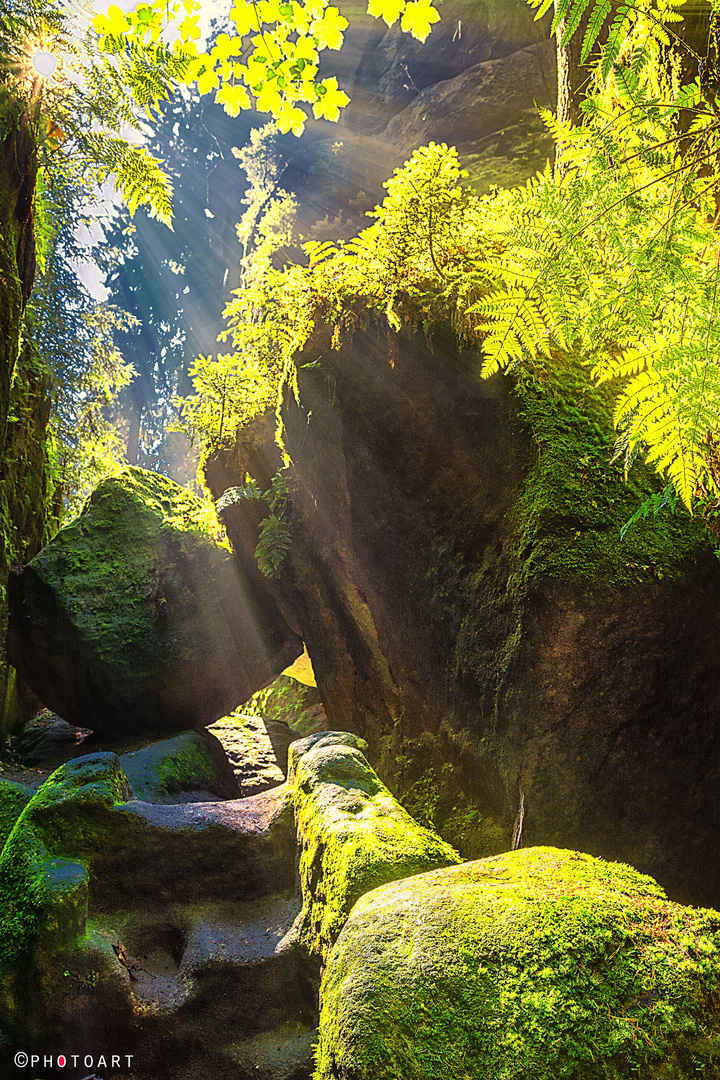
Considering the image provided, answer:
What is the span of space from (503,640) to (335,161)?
66.4 ft

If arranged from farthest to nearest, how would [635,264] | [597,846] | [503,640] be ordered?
[503,640] → [597,846] → [635,264]

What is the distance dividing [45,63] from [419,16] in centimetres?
842

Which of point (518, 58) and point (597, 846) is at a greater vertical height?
point (518, 58)

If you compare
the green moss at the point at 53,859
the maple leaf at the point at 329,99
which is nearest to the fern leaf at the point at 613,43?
the maple leaf at the point at 329,99

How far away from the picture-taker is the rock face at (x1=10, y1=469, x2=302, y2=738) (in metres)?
8.51

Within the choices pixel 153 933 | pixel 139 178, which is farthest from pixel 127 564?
pixel 153 933

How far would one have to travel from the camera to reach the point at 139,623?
347 inches

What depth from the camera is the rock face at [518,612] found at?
3135mm

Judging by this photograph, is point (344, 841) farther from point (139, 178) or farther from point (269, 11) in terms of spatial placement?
point (139, 178)

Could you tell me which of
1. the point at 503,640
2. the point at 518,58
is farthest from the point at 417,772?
the point at 518,58

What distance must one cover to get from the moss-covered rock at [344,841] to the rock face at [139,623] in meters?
4.76

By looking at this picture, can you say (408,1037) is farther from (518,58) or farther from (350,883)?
(518,58)

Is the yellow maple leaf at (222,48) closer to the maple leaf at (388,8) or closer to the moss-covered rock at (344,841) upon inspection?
the maple leaf at (388,8)

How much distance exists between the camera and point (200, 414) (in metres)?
8.91
